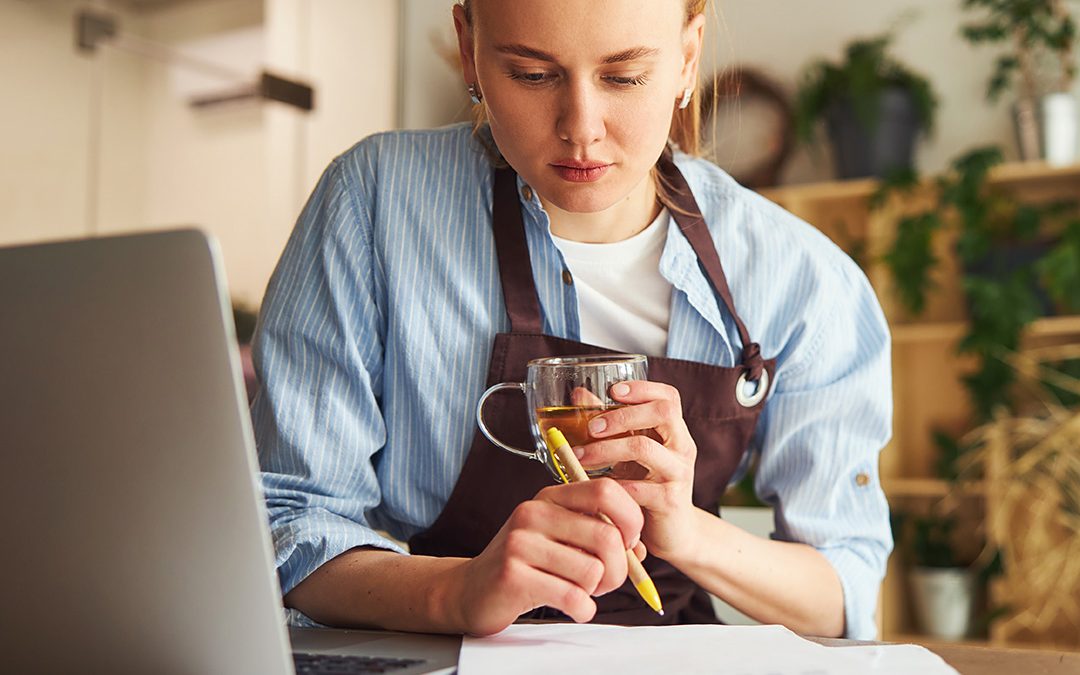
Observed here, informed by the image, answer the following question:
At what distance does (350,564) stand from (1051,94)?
Answer: 10.5ft

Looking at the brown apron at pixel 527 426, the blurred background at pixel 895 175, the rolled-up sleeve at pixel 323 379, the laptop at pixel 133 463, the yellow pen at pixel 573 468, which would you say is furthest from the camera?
the blurred background at pixel 895 175

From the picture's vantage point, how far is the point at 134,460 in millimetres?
582

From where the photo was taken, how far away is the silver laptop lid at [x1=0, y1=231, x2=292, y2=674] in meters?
0.56

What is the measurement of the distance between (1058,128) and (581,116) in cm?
296

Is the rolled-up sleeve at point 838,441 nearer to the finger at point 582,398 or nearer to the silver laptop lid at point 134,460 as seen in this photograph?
the finger at point 582,398

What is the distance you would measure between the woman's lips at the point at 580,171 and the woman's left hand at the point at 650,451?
0.24 m

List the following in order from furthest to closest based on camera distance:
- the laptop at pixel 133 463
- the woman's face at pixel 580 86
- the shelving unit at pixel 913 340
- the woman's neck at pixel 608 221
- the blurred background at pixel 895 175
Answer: the shelving unit at pixel 913 340, the blurred background at pixel 895 175, the woman's neck at pixel 608 221, the woman's face at pixel 580 86, the laptop at pixel 133 463

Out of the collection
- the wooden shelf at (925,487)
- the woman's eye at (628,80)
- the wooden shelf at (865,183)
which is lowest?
the wooden shelf at (925,487)

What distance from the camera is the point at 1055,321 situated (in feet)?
11.1

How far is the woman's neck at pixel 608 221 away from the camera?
128 cm

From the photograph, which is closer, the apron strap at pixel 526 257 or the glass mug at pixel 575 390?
the glass mug at pixel 575 390

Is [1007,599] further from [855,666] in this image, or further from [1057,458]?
[855,666]

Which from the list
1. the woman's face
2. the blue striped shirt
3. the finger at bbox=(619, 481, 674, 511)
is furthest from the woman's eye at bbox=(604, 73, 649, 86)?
the finger at bbox=(619, 481, 674, 511)

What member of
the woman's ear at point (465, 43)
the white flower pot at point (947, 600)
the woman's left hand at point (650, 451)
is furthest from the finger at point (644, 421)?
the white flower pot at point (947, 600)
